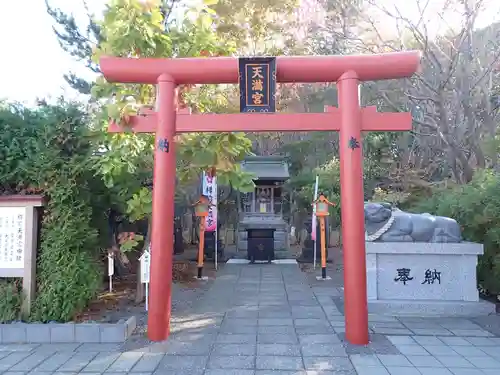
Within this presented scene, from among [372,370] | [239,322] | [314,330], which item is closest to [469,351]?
[372,370]

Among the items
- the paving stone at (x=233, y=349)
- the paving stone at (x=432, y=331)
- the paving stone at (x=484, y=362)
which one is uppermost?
the paving stone at (x=233, y=349)

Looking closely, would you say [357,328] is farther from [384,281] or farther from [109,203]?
[109,203]

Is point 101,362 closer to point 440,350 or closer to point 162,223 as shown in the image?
point 162,223

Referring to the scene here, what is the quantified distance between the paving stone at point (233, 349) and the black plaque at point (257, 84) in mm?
3061

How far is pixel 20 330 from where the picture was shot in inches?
206

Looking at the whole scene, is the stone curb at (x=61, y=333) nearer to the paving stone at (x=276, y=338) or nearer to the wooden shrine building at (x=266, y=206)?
the paving stone at (x=276, y=338)

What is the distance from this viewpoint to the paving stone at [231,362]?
4.41 meters

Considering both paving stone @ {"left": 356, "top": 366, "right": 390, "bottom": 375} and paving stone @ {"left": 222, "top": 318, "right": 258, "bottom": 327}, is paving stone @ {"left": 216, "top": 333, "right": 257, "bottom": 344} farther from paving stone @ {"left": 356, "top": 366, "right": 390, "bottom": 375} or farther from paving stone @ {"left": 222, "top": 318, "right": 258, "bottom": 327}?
paving stone @ {"left": 356, "top": 366, "right": 390, "bottom": 375}

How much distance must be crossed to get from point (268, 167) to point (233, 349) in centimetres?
1049

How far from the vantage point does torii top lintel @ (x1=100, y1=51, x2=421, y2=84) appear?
18.2 feet

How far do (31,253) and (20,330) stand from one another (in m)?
0.98

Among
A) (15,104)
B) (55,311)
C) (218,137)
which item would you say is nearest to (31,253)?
(55,311)

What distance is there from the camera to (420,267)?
6.89 metres

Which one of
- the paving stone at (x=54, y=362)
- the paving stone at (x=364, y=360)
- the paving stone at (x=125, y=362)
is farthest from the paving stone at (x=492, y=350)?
the paving stone at (x=54, y=362)
